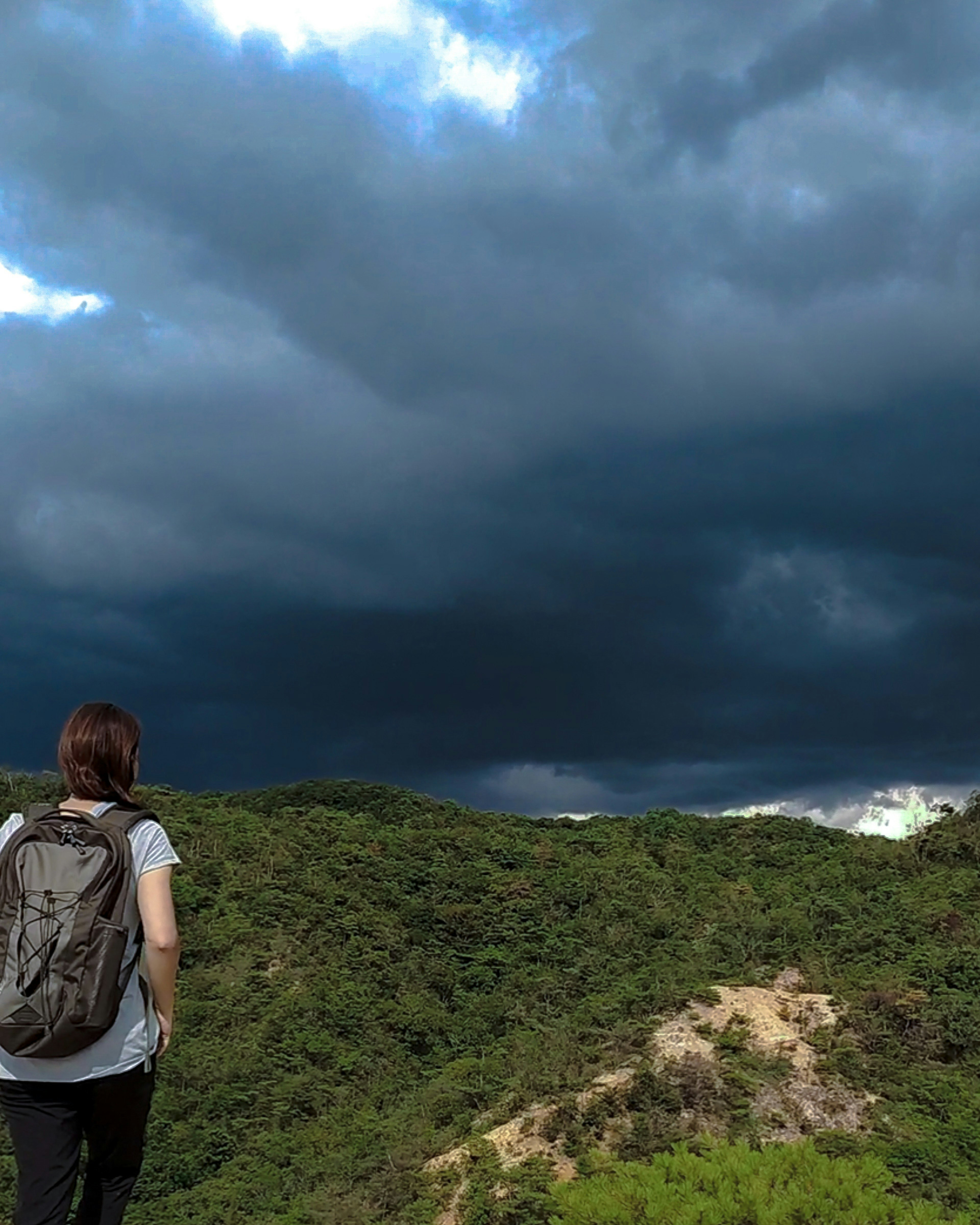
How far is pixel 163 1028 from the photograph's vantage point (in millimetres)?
5469

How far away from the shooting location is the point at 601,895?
2033cm

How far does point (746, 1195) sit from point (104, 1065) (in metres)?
4.28

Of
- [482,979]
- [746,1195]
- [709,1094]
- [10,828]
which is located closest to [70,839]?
[10,828]

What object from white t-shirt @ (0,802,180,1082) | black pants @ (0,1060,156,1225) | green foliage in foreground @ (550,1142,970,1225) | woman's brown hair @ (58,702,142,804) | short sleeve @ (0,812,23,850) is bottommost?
green foliage in foreground @ (550,1142,970,1225)

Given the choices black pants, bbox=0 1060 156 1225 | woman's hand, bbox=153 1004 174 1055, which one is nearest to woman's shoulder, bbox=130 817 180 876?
woman's hand, bbox=153 1004 174 1055

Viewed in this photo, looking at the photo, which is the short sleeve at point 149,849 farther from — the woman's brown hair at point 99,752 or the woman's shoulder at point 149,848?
the woman's brown hair at point 99,752

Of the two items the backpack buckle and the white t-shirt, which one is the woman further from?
the backpack buckle

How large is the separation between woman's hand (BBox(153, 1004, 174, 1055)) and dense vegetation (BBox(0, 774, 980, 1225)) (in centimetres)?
477

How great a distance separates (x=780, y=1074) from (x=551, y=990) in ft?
17.0

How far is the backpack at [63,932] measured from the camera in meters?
5.11

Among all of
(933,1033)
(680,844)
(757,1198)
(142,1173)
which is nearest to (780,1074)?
(933,1033)

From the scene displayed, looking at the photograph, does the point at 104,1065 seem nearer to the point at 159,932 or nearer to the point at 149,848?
the point at 159,932

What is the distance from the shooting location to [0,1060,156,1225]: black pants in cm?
529

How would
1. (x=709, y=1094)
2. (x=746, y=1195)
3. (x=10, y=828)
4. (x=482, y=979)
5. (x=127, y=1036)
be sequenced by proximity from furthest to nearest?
(x=482, y=979)
(x=709, y=1094)
(x=746, y=1195)
(x=10, y=828)
(x=127, y=1036)
